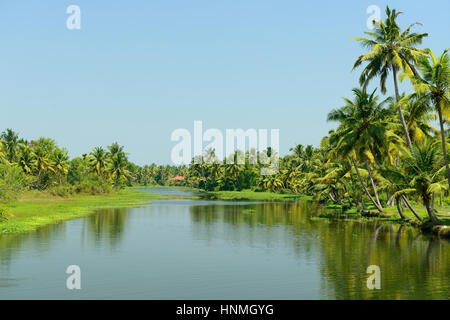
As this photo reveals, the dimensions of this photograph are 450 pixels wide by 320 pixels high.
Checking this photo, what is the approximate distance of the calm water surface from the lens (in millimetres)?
17391

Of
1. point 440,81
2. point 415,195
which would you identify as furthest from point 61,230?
point 440,81

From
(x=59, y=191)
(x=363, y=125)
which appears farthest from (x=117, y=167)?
(x=363, y=125)

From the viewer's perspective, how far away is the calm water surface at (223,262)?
1739cm

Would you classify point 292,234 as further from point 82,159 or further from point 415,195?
point 82,159

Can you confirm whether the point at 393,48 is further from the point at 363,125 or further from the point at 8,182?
the point at 8,182

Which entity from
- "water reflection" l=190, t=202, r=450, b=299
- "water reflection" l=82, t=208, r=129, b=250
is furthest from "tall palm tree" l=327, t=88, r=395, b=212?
"water reflection" l=82, t=208, r=129, b=250

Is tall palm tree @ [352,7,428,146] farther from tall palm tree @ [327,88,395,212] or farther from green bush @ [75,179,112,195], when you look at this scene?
green bush @ [75,179,112,195]

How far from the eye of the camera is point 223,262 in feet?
78.3

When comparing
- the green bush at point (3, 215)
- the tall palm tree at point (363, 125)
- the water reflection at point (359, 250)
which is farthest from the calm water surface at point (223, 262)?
the tall palm tree at point (363, 125)

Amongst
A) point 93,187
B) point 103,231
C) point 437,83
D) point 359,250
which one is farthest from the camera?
point 93,187
